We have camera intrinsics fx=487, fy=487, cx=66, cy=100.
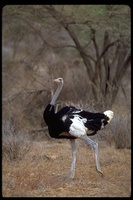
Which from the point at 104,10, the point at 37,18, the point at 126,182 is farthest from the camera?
the point at 37,18

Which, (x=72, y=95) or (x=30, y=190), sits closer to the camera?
(x=30, y=190)

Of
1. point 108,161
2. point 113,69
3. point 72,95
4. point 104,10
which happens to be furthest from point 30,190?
point 113,69

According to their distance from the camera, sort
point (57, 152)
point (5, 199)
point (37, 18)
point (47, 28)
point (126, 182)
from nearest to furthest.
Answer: point (5, 199) → point (126, 182) → point (57, 152) → point (37, 18) → point (47, 28)

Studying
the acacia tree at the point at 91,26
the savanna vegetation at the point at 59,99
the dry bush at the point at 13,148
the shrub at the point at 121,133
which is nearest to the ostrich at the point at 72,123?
the savanna vegetation at the point at 59,99

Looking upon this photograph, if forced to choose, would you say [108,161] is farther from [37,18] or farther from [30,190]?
[37,18]

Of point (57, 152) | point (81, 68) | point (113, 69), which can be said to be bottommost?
point (81, 68)

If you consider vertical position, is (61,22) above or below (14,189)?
below

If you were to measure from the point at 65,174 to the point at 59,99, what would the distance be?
6.01m

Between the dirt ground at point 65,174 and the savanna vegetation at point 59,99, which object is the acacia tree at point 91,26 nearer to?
the savanna vegetation at point 59,99

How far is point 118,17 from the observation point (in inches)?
453

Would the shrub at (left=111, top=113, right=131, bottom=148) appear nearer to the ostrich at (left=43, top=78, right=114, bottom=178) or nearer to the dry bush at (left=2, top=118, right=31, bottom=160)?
the dry bush at (left=2, top=118, right=31, bottom=160)

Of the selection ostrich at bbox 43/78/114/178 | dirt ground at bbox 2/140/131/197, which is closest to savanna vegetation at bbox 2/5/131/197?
dirt ground at bbox 2/140/131/197

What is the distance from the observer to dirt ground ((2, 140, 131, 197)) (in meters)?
5.51

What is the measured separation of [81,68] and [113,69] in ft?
8.88
